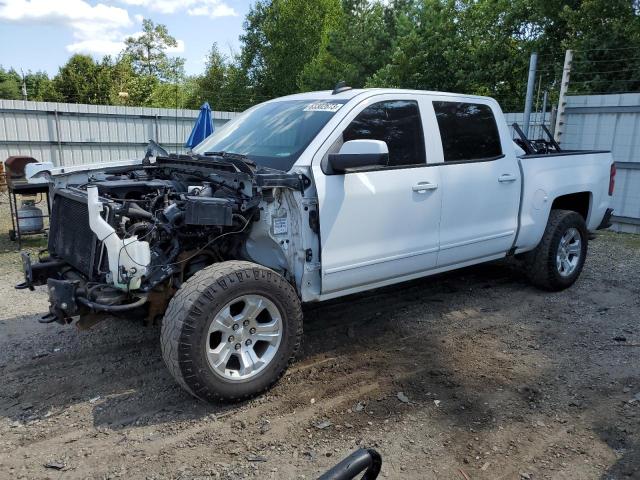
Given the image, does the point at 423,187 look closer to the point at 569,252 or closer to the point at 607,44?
the point at 569,252

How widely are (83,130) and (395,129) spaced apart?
11.7 metres

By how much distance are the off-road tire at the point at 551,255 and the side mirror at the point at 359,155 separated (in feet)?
9.30

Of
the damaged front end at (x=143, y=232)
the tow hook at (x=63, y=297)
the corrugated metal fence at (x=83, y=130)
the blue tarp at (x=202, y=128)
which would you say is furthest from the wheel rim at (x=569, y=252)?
the corrugated metal fence at (x=83, y=130)

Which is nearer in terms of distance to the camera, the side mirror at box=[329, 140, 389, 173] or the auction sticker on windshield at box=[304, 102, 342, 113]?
the side mirror at box=[329, 140, 389, 173]

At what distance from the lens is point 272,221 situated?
379cm

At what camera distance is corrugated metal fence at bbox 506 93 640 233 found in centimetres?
977

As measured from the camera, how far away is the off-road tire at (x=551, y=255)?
18.8 ft

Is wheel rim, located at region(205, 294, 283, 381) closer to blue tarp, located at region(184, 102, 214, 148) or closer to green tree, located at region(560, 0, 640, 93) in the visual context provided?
blue tarp, located at region(184, 102, 214, 148)

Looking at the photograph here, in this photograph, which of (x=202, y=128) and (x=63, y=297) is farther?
(x=202, y=128)

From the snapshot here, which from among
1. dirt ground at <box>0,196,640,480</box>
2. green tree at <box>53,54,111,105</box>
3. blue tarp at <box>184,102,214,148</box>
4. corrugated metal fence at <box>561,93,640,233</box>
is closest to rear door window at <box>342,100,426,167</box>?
dirt ground at <box>0,196,640,480</box>

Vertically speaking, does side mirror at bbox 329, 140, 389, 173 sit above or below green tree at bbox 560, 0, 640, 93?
below

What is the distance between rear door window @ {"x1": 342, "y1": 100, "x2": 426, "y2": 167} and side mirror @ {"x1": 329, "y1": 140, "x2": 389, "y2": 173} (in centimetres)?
33

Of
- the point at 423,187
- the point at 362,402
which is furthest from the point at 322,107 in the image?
the point at 362,402

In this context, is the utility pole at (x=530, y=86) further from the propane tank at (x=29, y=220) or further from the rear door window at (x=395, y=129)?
the propane tank at (x=29, y=220)
